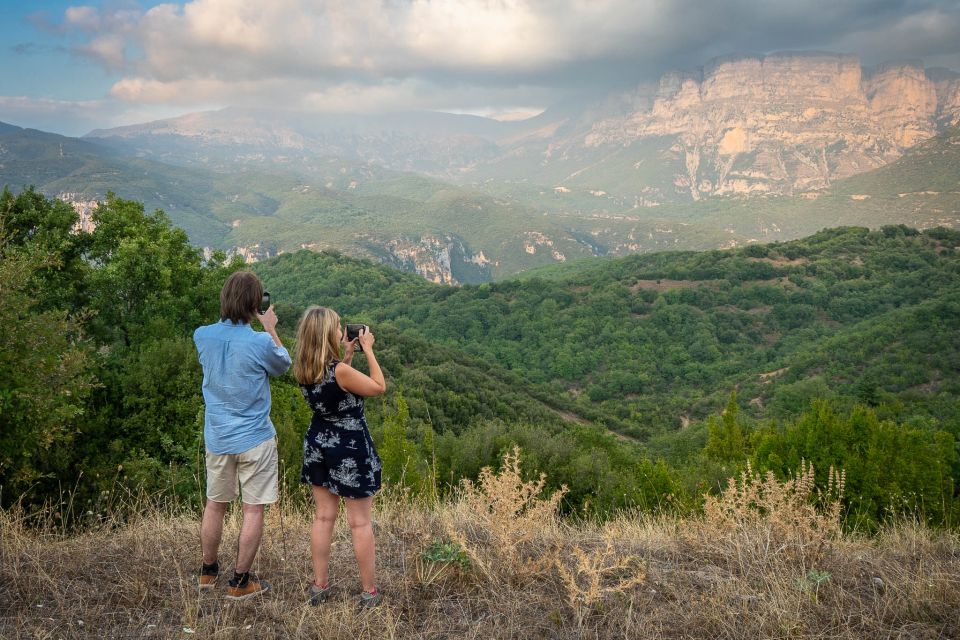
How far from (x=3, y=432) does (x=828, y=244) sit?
96.3 m

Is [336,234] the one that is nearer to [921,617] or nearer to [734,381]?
[734,381]

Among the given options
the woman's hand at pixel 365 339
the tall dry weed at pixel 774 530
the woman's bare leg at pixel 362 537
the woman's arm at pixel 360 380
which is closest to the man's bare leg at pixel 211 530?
the woman's bare leg at pixel 362 537

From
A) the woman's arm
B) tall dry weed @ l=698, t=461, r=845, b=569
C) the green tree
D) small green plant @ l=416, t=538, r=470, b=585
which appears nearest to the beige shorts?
the woman's arm

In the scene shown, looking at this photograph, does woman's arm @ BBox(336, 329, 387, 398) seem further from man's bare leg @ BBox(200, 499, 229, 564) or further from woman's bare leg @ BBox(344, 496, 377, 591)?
man's bare leg @ BBox(200, 499, 229, 564)

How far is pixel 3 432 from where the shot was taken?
16.6 feet

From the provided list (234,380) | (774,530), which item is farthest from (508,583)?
Answer: (234,380)

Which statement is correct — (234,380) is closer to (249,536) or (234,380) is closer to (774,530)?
(249,536)

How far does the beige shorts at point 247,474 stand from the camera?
10.8 feet

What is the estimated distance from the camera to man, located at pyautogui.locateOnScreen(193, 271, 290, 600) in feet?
10.7

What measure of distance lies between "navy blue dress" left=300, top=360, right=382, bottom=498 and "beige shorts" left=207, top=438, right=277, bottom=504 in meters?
0.28

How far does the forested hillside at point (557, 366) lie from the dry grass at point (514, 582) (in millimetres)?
1193

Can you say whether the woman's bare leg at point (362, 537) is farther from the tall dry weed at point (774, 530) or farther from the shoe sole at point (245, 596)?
the tall dry weed at point (774, 530)

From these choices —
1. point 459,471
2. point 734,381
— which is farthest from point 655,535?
point 734,381

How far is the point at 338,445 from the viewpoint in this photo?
10.5ft
